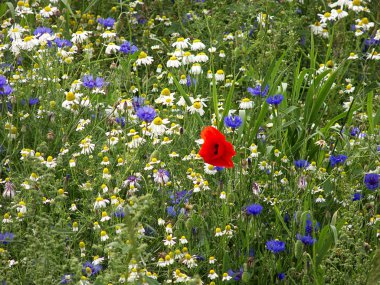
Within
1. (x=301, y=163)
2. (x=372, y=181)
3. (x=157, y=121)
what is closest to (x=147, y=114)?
(x=157, y=121)

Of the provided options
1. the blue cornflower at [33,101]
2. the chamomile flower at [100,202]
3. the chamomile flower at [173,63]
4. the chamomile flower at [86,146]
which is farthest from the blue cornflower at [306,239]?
the blue cornflower at [33,101]

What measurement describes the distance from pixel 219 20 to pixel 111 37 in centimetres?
87

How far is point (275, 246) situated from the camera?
2703 millimetres

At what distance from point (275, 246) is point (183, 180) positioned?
599 mm

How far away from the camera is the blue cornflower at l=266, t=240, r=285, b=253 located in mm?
2697

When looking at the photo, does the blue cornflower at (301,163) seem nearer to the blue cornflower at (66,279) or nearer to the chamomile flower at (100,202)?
the chamomile flower at (100,202)

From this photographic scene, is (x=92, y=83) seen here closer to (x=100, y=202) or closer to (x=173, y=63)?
(x=173, y=63)

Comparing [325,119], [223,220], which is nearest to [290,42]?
[325,119]

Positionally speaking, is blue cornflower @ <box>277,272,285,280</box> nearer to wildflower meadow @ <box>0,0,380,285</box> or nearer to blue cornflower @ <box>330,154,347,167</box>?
wildflower meadow @ <box>0,0,380,285</box>

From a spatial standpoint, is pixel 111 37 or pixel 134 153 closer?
pixel 134 153

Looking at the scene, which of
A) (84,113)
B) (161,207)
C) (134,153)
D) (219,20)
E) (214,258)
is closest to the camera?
(214,258)

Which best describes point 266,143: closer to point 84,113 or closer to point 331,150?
point 331,150

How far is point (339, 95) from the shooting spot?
4.16m

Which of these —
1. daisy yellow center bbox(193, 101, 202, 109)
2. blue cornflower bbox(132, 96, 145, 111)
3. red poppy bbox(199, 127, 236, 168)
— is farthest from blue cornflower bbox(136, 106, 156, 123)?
red poppy bbox(199, 127, 236, 168)
